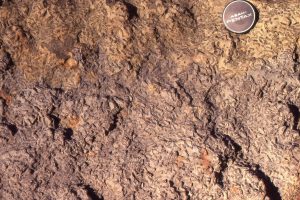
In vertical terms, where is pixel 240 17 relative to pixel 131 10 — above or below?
above

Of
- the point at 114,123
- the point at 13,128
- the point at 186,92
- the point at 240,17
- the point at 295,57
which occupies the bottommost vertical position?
the point at 13,128

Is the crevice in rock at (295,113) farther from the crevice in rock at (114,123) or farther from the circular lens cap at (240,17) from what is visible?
the crevice in rock at (114,123)

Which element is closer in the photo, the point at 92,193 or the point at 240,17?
the point at 92,193

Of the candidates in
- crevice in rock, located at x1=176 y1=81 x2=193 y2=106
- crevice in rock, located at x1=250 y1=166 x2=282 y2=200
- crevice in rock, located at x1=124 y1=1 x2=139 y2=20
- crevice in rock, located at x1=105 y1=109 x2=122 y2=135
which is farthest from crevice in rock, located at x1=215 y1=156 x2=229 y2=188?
crevice in rock, located at x1=124 y1=1 x2=139 y2=20

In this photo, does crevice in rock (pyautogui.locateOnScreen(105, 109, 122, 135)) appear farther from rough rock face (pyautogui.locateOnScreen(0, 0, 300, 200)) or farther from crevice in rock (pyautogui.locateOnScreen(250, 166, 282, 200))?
crevice in rock (pyautogui.locateOnScreen(250, 166, 282, 200))

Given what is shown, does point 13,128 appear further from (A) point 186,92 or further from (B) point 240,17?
(B) point 240,17

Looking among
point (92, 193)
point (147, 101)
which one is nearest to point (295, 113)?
point (147, 101)

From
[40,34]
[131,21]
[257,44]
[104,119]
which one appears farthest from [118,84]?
[257,44]
